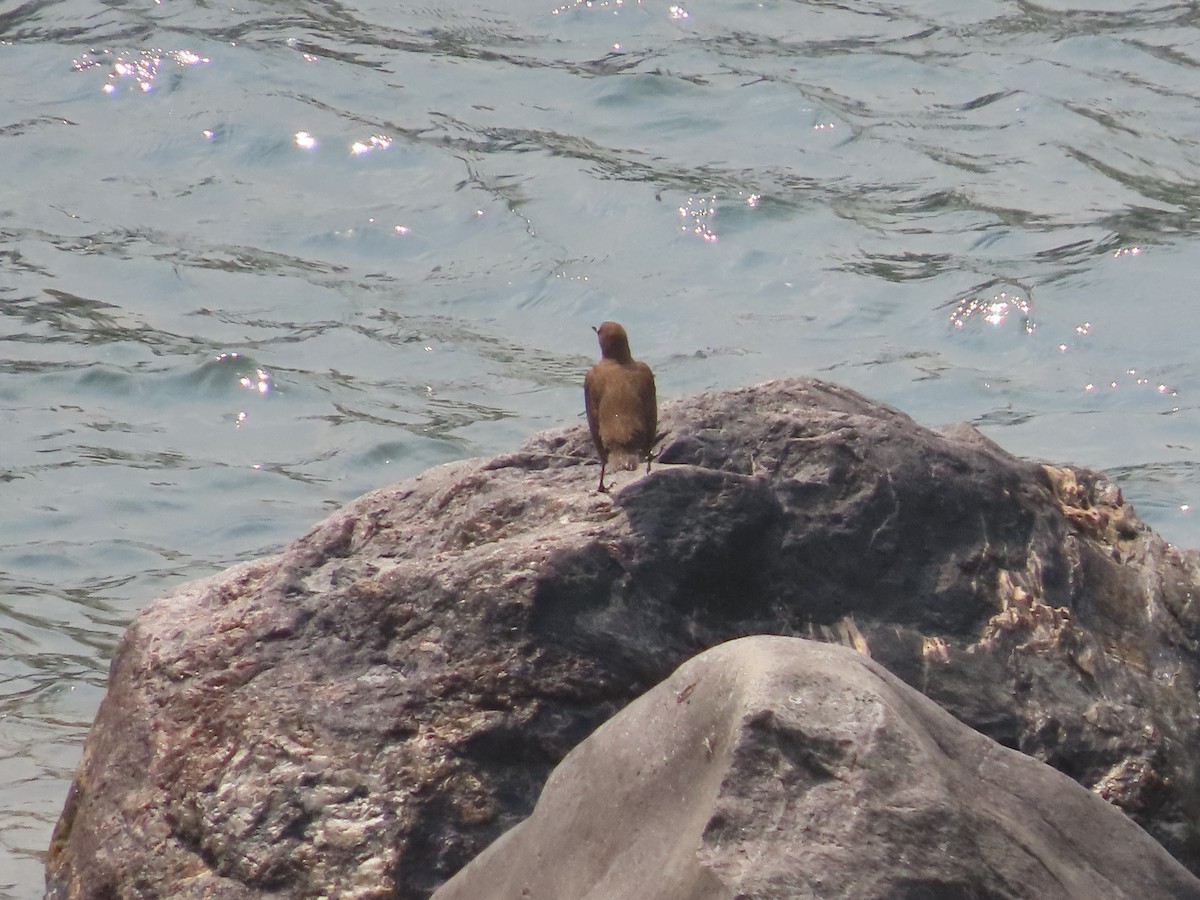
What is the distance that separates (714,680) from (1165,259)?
26.9ft

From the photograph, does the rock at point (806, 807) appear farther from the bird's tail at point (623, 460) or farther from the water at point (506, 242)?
the water at point (506, 242)

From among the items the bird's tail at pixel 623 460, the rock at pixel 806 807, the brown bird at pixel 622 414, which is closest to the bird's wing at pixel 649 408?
the brown bird at pixel 622 414

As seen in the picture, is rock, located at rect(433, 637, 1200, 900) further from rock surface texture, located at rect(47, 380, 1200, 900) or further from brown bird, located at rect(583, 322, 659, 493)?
brown bird, located at rect(583, 322, 659, 493)

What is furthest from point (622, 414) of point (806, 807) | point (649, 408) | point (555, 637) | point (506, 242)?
point (506, 242)

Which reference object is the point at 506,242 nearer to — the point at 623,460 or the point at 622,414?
the point at 622,414

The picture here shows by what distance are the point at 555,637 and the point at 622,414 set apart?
69 cm

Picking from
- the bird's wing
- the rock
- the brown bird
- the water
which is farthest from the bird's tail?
the water

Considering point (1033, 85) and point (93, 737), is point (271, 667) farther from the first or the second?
point (1033, 85)

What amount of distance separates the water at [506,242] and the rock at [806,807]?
419 cm

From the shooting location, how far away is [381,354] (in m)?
9.89

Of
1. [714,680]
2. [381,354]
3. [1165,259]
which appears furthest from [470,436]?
[714,680]

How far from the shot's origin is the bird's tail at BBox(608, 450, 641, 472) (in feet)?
14.1

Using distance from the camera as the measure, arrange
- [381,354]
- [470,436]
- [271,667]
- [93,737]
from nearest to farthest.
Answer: [271,667]
[93,737]
[470,436]
[381,354]

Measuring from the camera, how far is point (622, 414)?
4.41m
